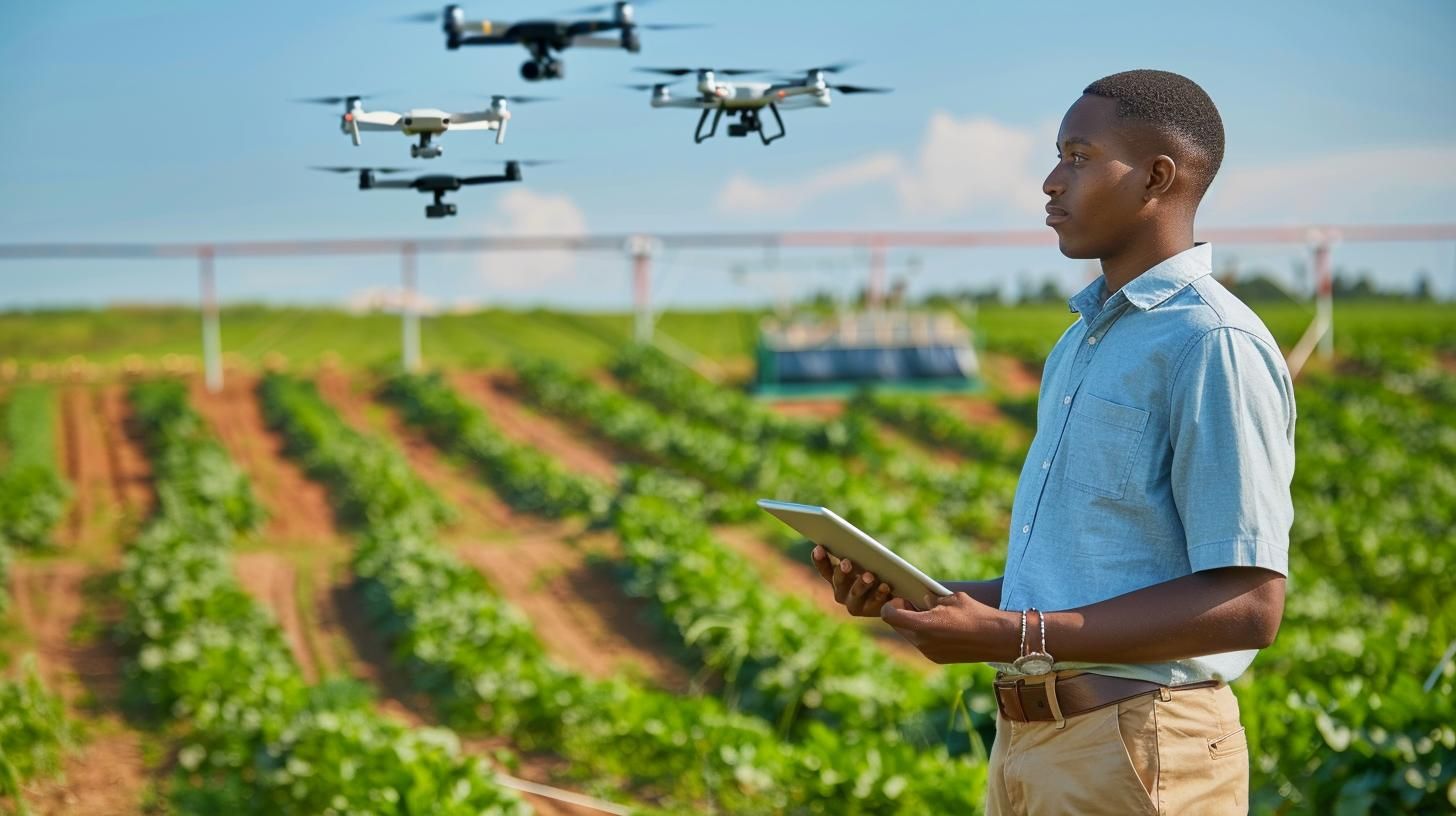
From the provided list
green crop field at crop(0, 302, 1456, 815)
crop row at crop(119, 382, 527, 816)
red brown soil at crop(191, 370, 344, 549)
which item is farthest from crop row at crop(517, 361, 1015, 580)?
crop row at crop(119, 382, 527, 816)

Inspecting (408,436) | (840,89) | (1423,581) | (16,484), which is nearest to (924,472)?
(1423,581)

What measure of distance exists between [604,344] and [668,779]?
14.3m

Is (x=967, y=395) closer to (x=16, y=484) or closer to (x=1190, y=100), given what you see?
(x=16, y=484)

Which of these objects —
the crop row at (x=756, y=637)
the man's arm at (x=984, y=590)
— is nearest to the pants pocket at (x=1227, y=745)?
the man's arm at (x=984, y=590)

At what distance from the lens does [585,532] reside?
39.1 ft

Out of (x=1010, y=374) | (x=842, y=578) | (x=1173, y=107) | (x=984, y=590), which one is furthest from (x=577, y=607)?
(x=1010, y=374)

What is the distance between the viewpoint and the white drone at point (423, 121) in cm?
220

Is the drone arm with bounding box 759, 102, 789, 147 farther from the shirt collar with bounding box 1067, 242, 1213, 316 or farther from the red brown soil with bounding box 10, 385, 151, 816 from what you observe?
the red brown soil with bounding box 10, 385, 151, 816

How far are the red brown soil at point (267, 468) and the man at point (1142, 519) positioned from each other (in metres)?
10.8

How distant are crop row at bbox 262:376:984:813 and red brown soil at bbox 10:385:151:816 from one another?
62.6 inches

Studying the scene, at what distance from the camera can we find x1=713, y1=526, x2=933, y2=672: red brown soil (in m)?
8.99

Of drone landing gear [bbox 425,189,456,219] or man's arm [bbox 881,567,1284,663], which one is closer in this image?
man's arm [bbox 881,567,1284,663]

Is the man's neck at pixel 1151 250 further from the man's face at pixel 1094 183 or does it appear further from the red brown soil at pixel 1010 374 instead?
the red brown soil at pixel 1010 374

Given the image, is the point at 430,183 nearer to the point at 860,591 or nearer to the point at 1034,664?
the point at 860,591
